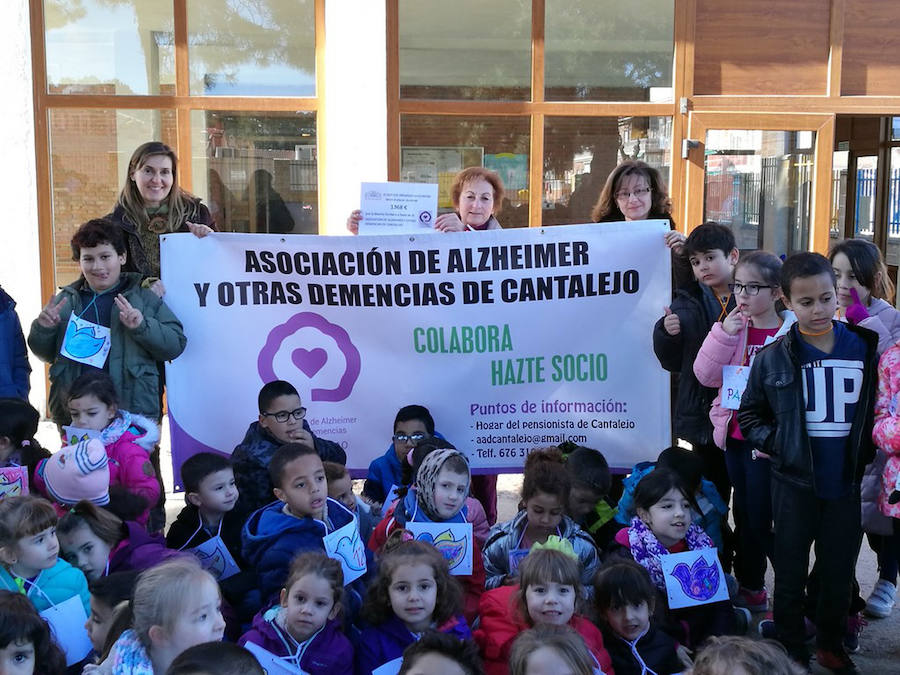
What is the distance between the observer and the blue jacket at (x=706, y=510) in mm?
4176

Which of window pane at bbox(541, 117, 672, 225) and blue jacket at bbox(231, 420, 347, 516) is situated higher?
window pane at bbox(541, 117, 672, 225)

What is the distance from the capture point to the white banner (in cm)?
479

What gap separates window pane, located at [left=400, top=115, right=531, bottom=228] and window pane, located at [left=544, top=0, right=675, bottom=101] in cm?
49

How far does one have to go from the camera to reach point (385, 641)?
3.29 m

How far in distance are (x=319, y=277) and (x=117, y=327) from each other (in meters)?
0.99

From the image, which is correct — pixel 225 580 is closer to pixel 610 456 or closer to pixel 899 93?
pixel 610 456

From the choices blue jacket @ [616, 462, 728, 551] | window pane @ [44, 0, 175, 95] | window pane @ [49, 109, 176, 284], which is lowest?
blue jacket @ [616, 462, 728, 551]

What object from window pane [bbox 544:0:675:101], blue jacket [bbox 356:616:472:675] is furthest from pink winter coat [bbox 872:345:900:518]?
window pane [bbox 544:0:675:101]

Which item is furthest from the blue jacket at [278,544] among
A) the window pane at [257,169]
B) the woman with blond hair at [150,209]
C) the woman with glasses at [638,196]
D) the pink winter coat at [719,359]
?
the window pane at [257,169]

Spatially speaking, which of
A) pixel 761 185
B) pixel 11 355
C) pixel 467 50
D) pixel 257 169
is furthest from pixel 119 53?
pixel 761 185

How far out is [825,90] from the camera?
322 inches

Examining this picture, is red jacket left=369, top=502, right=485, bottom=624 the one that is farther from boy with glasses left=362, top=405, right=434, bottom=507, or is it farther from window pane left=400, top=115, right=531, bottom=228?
window pane left=400, top=115, right=531, bottom=228

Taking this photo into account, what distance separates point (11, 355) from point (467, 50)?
15.9 ft

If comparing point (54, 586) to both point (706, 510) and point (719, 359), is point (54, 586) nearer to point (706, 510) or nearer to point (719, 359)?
point (706, 510)
